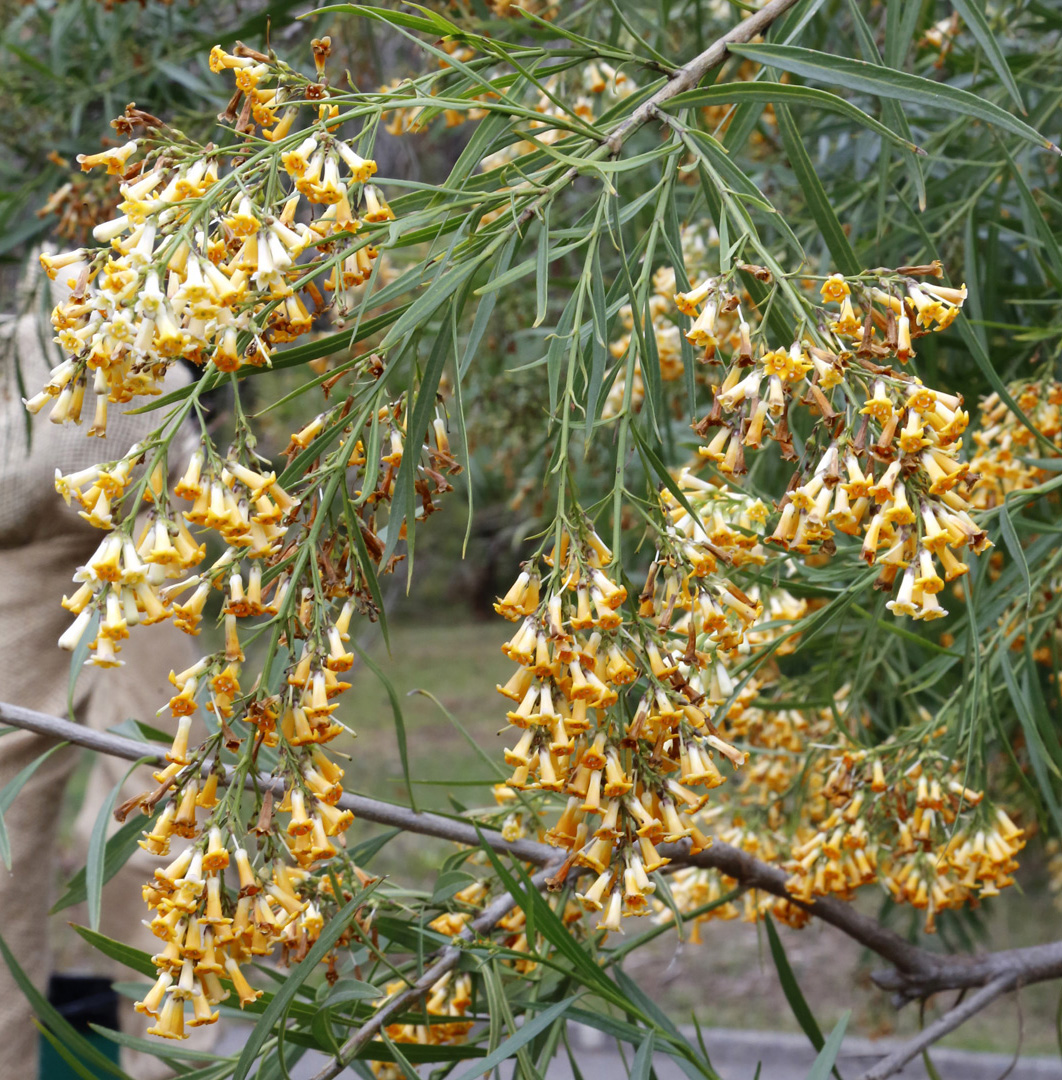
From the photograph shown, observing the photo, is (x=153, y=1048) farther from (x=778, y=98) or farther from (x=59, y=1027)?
(x=778, y=98)

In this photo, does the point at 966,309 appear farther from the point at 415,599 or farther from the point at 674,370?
the point at 415,599

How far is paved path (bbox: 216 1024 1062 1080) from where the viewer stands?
3340mm

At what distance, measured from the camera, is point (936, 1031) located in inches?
42.6

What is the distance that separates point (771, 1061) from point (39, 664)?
281cm

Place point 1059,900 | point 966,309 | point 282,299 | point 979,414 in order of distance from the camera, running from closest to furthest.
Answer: point 282,299 → point 966,309 → point 979,414 → point 1059,900

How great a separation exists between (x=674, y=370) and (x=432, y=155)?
2524 mm

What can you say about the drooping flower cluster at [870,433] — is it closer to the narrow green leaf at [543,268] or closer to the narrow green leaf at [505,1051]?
the narrow green leaf at [543,268]

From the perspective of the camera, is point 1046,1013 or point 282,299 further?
point 1046,1013

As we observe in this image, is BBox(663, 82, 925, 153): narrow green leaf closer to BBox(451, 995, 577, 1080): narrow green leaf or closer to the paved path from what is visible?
BBox(451, 995, 577, 1080): narrow green leaf

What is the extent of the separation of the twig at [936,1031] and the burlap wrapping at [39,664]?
124cm

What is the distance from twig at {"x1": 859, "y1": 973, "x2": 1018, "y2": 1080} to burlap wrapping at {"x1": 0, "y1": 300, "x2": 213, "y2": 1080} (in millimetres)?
1235

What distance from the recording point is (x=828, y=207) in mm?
724

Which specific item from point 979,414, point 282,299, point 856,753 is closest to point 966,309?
point 979,414

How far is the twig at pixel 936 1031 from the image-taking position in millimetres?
1036
